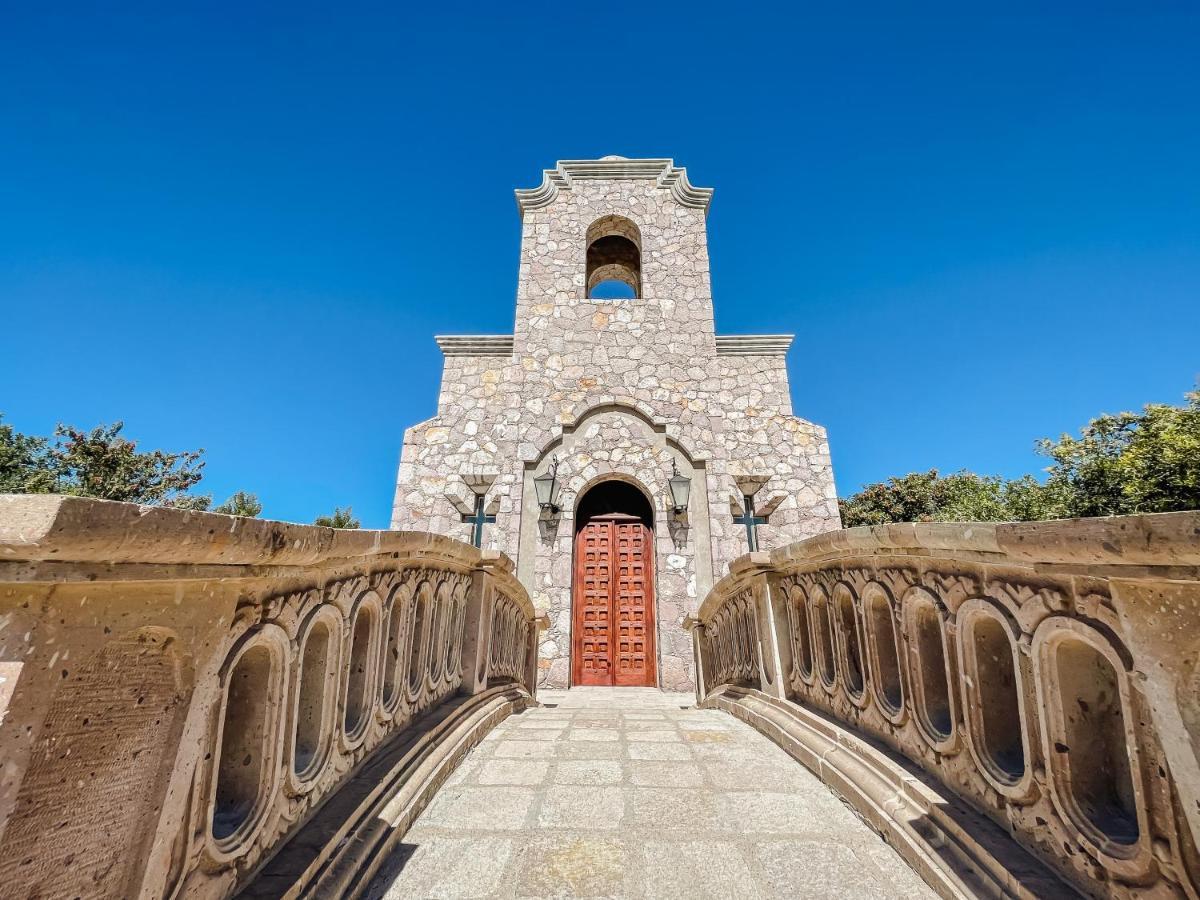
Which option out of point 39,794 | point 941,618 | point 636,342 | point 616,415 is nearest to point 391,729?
point 39,794

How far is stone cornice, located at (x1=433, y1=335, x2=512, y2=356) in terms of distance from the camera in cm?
932

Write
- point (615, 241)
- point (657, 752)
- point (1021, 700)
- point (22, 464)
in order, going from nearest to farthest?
point (1021, 700) < point (657, 752) < point (615, 241) < point (22, 464)

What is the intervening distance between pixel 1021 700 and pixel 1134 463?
1181 centimetres

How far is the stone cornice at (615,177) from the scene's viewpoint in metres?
10.4

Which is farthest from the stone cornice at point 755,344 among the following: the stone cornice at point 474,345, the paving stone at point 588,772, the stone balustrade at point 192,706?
the stone balustrade at point 192,706

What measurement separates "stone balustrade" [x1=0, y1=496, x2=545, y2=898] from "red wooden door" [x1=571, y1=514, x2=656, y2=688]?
5.73 metres

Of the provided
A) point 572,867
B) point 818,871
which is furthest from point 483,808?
point 818,871

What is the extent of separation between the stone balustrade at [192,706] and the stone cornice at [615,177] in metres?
Result: 9.74

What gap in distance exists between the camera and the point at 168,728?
1.20 metres

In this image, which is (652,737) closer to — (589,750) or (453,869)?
(589,750)

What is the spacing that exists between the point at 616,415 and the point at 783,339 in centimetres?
325

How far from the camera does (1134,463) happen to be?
9.79 metres

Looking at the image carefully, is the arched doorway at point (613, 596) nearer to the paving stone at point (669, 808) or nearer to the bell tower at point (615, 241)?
the bell tower at point (615, 241)

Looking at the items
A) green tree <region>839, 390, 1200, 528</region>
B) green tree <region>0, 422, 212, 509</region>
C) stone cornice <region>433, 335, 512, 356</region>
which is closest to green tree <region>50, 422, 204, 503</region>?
green tree <region>0, 422, 212, 509</region>
